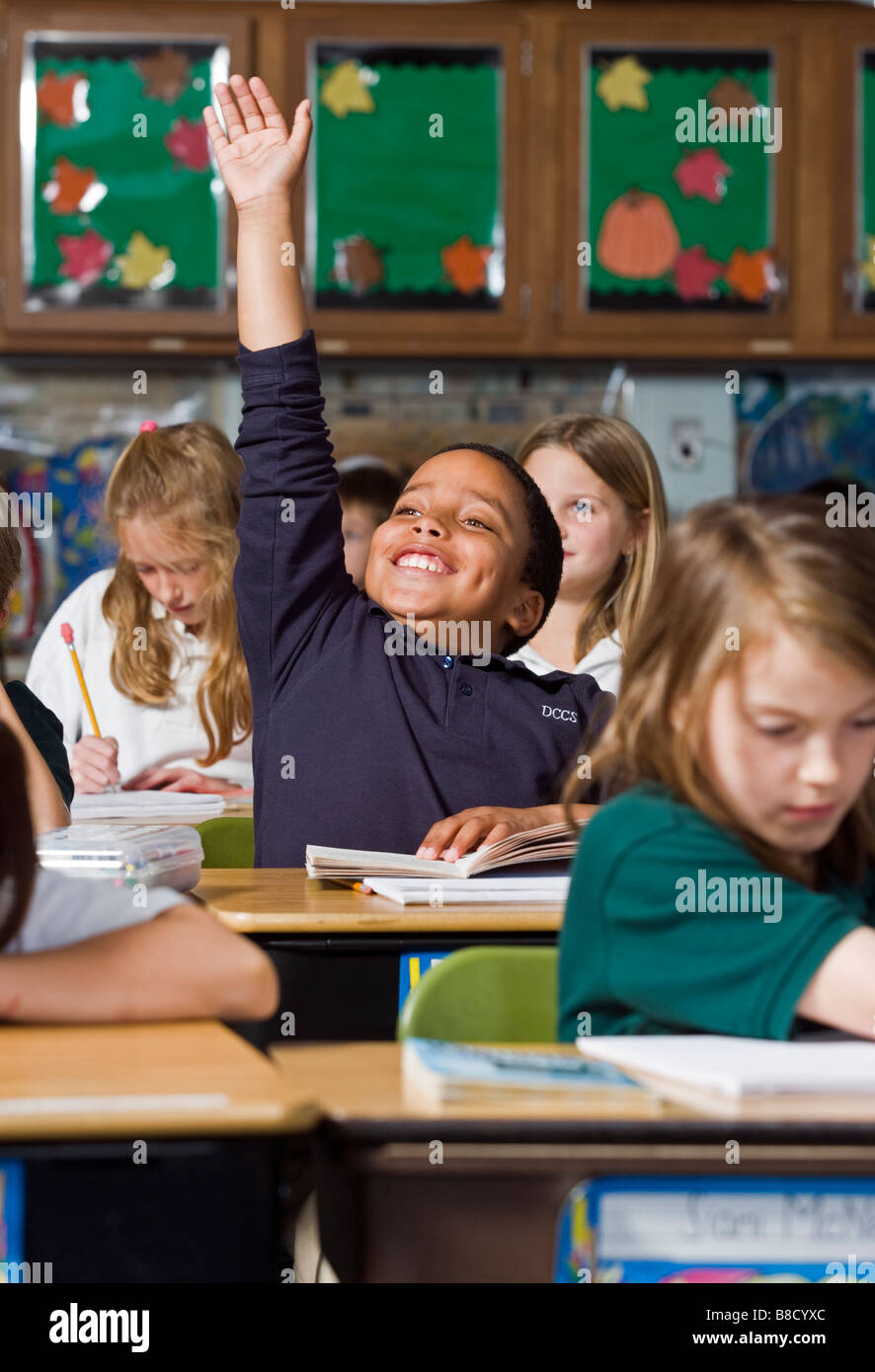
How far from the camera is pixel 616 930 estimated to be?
3.71 ft

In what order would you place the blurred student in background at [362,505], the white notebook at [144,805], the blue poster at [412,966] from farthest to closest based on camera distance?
1. the blurred student in background at [362,505]
2. the white notebook at [144,805]
3. the blue poster at [412,966]

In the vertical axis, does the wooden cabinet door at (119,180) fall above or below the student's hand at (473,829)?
above

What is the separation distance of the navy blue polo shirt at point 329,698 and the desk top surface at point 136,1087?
1020 mm

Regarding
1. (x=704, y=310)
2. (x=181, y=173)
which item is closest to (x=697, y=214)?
(x=704, y=310)

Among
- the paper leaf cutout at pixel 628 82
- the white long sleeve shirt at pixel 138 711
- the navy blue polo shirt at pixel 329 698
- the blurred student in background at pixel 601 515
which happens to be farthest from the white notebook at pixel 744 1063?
the paper leaf cutout at pixel 628 82

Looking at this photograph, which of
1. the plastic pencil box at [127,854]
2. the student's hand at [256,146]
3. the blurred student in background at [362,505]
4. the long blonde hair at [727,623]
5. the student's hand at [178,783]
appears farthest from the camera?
the blurred student in background at [362,505]

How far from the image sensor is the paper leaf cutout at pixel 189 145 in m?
4.03

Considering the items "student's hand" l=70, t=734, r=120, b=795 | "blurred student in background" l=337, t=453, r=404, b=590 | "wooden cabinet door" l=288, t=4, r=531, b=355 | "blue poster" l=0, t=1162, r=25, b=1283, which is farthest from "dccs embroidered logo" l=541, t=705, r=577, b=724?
"wooden cabinet door" l=288, t=4, r=531, b=355

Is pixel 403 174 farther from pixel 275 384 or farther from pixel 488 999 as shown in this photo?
pixel 488 999

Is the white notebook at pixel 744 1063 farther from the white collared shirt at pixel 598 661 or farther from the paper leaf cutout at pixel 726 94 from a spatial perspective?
the paper leaf cutout at pixel 726 94

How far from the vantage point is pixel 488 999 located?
1263mm

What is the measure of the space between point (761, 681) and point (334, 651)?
37.5 inches

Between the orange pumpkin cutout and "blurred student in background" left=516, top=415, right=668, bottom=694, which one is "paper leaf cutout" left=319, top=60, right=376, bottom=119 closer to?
the orange pumpkin cutout
